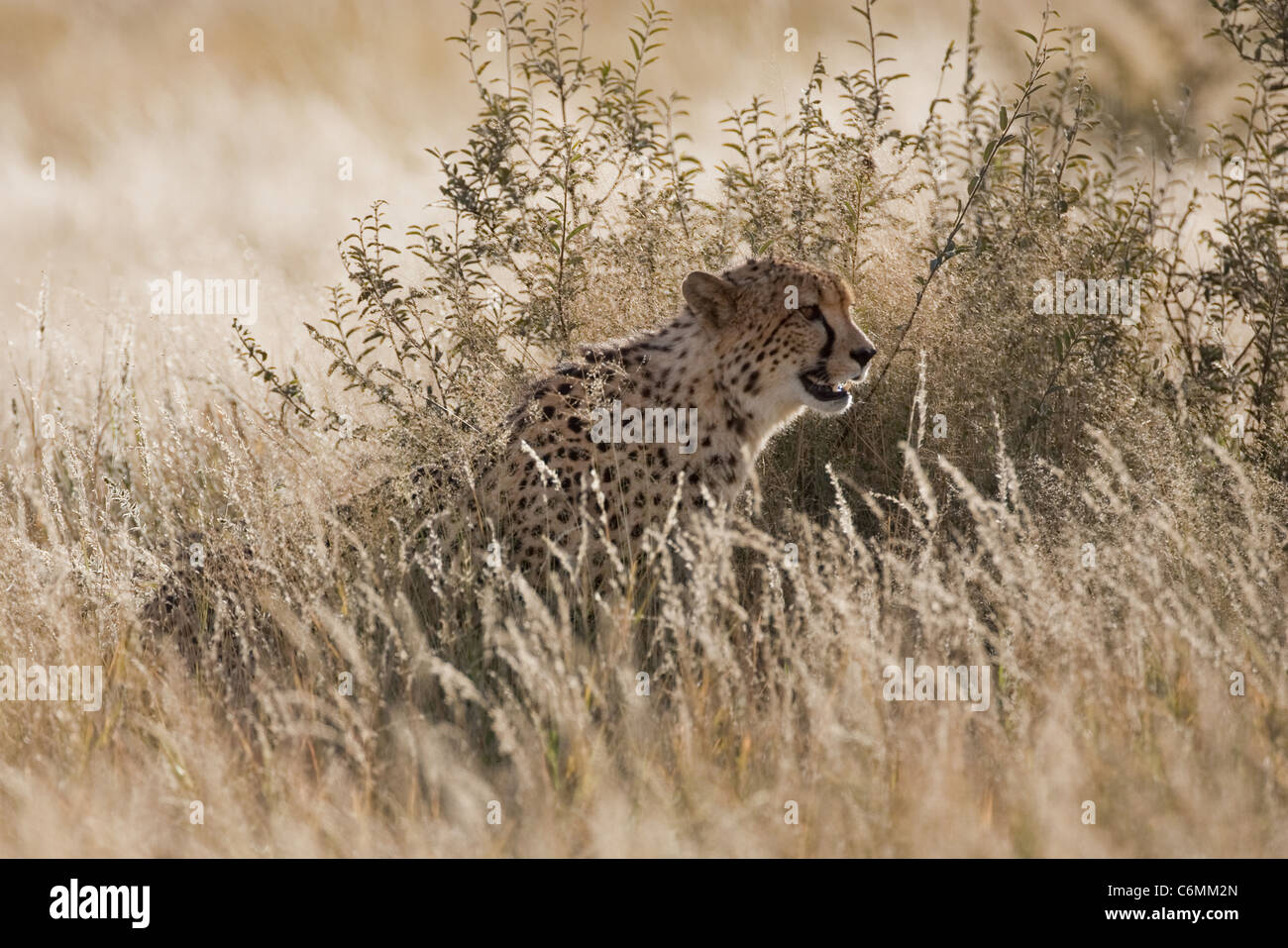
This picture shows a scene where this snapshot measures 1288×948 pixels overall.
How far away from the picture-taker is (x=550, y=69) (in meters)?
5.62

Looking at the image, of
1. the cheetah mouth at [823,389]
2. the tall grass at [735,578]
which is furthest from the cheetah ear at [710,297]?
the tall grass at [735,578]

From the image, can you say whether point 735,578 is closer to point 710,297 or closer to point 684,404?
point 684,404

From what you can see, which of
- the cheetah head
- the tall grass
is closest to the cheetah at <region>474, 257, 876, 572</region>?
the cheetah head

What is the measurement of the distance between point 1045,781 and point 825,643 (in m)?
0.77

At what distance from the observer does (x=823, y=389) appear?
4.70 m

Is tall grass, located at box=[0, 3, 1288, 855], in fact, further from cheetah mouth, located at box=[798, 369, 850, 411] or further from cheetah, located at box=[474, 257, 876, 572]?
cheetah mouth, located at box=[798, 369, 850, 411]

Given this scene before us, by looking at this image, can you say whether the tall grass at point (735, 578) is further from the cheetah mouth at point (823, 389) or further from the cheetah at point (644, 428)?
the cheetah mouth at point (823, 389)

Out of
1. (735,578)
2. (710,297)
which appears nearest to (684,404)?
(710,297)

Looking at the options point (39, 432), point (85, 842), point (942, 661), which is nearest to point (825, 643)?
point (942, 661)

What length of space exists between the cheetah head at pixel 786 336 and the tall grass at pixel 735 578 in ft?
1.69

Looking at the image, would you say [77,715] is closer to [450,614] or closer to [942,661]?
[450,614]

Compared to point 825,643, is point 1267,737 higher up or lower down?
lower down

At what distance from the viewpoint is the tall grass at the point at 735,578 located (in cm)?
316

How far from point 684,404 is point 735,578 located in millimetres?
666
